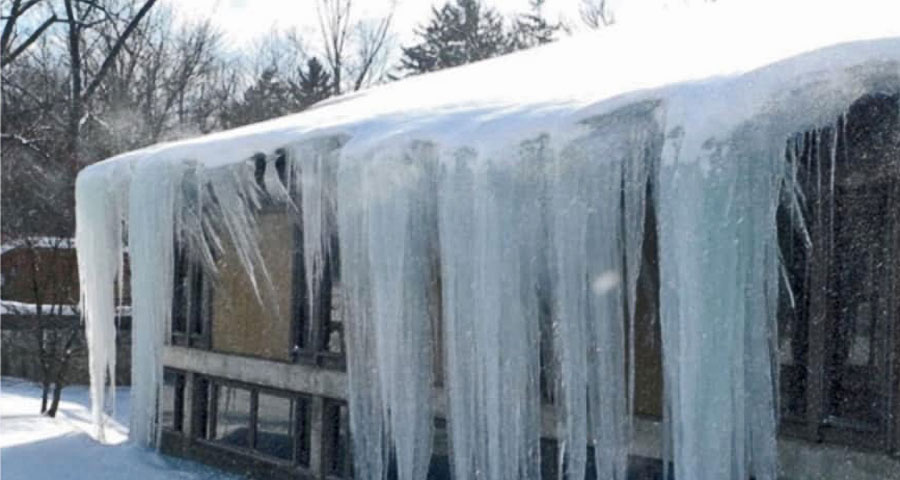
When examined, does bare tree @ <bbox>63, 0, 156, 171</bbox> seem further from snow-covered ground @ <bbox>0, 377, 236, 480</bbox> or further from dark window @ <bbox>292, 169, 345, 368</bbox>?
dark window @ <bbox>292, 169, 345, 368</bbox>

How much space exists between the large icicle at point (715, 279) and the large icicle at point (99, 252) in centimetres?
535

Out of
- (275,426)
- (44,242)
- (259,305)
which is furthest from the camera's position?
(44,242)

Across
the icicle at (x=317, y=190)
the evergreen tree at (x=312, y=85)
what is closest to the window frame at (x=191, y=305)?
the icicle at (x=317, y=190)

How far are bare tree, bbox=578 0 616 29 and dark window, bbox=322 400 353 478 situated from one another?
18.4m

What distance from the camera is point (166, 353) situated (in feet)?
34.0

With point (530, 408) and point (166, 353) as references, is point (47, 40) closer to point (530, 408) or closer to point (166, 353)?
point (166, 353)

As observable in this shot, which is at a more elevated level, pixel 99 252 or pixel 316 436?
pixel 99 252

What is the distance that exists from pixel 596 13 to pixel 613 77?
67.9 ft

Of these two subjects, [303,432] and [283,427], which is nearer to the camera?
[303,432]

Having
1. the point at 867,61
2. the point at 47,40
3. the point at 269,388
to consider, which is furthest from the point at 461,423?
the point at 47,40

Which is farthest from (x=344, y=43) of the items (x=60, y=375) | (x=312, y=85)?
(x=60, y=375)

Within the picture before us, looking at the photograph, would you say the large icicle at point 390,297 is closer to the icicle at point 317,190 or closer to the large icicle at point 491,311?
the icicle at point 317,190

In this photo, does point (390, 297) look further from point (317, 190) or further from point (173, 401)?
point (173, 401)

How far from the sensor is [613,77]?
579 cm
